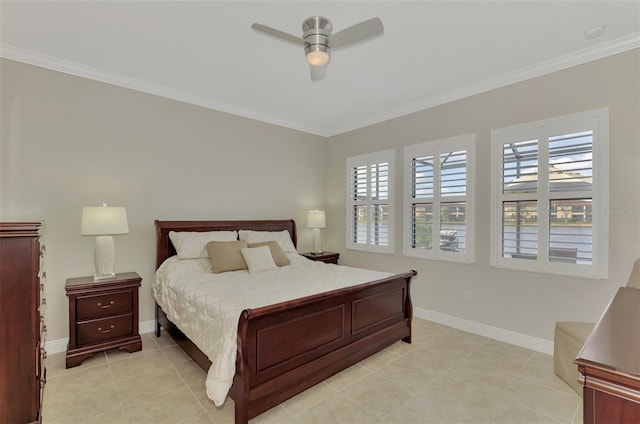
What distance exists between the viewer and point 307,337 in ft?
7.72

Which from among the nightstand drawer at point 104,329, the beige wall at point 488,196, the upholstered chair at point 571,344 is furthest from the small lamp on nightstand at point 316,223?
the upholstered chair at point 571,344

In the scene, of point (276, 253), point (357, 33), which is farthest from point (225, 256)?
point (357, 33)

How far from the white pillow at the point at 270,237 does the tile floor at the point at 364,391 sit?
1.49 metres

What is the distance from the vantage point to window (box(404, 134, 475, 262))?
3.64m

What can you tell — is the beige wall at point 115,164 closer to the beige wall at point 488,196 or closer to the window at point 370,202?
the window at point 370,202

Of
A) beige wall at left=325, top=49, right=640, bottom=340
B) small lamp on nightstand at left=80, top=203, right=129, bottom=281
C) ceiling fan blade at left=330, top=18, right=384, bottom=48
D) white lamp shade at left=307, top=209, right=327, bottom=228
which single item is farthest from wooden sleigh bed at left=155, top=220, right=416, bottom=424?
white lamp shade at left=307, top=209, right=327, bottom=228

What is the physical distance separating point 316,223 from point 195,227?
1826 millimetres

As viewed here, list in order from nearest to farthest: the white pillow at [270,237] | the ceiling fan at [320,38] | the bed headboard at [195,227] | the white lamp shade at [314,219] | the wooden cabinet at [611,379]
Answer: the wooden cabinet at [611,379] < the ceiling fan at [320,38] < the bed headboard at [195,227] < the white pillow at [270,237] < the white lamp shade at [314,219]

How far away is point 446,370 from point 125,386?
267cm

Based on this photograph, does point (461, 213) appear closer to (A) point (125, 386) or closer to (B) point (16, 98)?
(A) point (125, 386)

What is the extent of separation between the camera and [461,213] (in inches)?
146

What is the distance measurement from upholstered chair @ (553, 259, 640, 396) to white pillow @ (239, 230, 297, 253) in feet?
9.93

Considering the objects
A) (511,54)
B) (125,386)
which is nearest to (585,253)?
(511,54)

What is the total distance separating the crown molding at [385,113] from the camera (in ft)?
9.00
